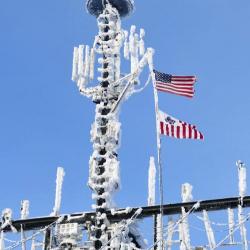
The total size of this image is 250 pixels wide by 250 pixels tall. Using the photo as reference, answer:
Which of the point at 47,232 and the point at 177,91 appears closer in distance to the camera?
the point at 177,91

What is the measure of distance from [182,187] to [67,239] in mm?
7041

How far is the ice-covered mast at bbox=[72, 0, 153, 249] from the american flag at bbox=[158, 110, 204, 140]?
19.3 feet

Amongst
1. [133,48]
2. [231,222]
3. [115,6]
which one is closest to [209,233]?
[231,222]

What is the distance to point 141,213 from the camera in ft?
147

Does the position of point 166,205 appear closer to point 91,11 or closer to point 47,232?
point 47,232

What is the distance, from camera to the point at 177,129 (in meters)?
41.0

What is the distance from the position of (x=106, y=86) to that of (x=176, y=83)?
9.38 metres

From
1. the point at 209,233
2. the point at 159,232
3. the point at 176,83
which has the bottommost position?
the point at 209,233

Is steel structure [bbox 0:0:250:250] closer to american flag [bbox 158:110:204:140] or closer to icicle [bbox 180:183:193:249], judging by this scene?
icicle [bbox 180:183:193:249]

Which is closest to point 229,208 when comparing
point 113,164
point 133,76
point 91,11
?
point 113,164

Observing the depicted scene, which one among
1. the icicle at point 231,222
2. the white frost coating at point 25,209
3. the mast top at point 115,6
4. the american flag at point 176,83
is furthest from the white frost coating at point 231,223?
the mast top at point 115,6

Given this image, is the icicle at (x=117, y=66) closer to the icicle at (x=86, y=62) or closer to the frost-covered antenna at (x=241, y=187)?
the icicle at (x=86, y=62)

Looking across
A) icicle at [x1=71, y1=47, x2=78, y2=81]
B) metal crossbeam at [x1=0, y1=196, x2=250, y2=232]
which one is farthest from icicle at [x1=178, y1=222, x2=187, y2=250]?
icicle at [x1=71, y1=47, x2=78, y2=81]

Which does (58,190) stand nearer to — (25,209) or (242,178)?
(25,209)
